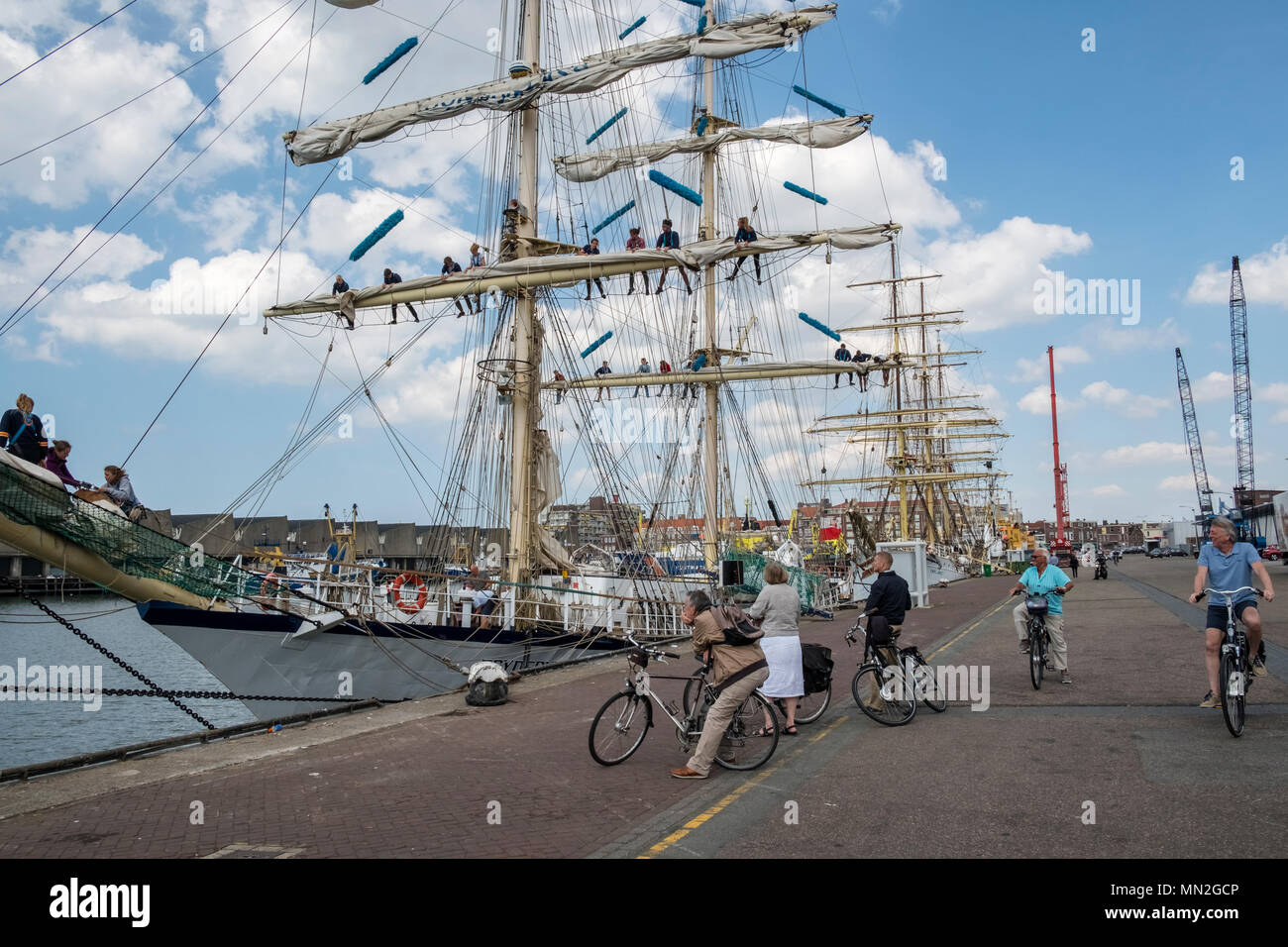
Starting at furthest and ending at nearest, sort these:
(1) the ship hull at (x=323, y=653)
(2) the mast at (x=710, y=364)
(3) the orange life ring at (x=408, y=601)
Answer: (2) the mast at (x=710, y=364), (3) the orange life ring at (x=408, y=601), (1) the ship hull at (x=323, y=653)

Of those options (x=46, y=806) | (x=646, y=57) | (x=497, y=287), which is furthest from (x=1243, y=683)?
(x=646, y=57)

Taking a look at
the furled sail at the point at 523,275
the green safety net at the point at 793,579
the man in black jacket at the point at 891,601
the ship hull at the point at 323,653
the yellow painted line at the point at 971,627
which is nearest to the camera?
the man in black jacket at the point at 891,601

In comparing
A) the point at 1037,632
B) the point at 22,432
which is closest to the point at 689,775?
the point at 1037,632

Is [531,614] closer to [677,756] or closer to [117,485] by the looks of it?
[117,485]

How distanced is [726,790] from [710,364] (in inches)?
1149

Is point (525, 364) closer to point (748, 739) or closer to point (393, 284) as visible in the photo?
point (393, 284)

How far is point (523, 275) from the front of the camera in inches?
795

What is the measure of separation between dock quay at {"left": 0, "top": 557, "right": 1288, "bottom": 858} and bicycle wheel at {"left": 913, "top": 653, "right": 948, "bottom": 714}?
8.1 inches

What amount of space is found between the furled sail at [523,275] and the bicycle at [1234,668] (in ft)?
51.2

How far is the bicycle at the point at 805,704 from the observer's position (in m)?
8.46

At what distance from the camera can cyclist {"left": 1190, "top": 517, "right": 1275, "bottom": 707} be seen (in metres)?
7.41
